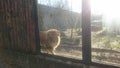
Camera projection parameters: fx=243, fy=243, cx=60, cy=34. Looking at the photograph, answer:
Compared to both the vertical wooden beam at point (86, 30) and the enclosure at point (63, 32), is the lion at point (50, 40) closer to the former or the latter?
the enclosure at point (63, 32)

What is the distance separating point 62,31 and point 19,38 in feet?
4.91

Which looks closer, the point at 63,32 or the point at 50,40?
the point at 63,32

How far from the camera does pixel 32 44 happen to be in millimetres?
6125

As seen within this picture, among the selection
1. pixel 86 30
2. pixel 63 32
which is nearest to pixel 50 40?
pixel 63 32

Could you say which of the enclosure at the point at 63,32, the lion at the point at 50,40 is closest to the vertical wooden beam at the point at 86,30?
the enclosure at the point at 63,32

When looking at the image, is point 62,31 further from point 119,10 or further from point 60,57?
point 119,10

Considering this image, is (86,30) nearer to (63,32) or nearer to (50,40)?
(63,32)

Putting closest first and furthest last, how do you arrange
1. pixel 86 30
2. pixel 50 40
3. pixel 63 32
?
1. pixel 86 30
2. pixel 63 32
3. pixel 50 40

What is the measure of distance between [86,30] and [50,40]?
1268 mm

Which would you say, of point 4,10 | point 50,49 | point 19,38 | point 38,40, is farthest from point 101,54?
point 4,10

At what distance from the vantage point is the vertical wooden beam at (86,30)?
4906mm

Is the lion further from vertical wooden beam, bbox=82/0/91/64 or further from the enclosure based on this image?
vertical wooden beam, bbox=82/0/91/64

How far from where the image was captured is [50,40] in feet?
19.5

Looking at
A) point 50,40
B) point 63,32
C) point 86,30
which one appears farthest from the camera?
point 50,40
